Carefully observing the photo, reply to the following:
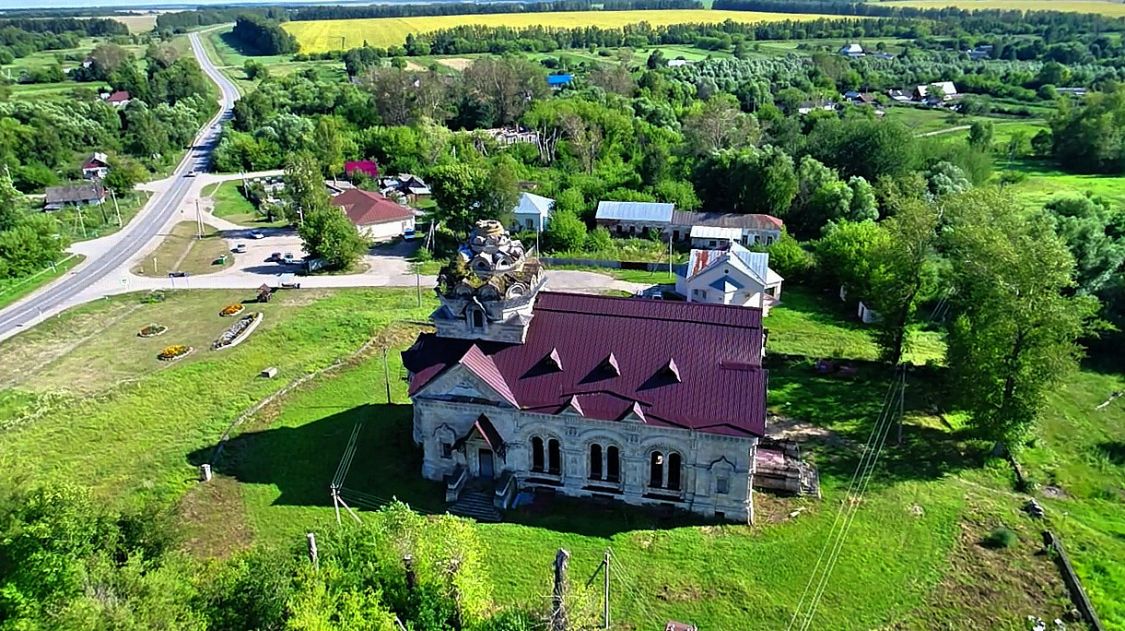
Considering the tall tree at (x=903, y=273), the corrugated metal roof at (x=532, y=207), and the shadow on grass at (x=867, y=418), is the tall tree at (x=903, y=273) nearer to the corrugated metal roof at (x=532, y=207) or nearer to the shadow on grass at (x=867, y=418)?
the shadow on grass at (x=867, y=418)

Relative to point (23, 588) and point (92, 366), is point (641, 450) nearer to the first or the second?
point (23, 588)

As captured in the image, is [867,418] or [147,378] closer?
[867,418]

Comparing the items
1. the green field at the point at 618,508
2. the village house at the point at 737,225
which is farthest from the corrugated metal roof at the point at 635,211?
the green field at the point at 618,508

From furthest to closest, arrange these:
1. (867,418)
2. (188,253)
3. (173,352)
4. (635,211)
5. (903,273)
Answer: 1. (635,211)
2. (188,253)
3. (173,352)
4. (903,273)
5. (867,418)

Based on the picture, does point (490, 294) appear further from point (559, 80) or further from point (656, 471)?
point (559, 80)

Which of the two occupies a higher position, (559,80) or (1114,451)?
(559,80)

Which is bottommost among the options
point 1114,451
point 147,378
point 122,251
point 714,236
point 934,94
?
point 1114,451

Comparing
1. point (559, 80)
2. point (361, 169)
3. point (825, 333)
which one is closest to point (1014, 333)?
point (825, 333)

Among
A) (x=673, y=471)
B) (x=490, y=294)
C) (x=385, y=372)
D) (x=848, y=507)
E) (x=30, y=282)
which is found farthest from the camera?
(x=30, y=282)
